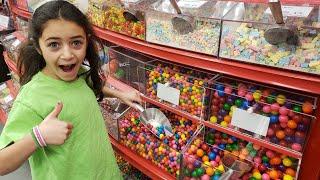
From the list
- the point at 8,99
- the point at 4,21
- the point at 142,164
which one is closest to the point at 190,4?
the point at 142,164

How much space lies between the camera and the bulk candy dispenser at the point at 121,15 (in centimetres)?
155

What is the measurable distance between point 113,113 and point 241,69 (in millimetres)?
1090

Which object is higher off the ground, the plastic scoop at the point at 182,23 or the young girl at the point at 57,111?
the plastic scoop at the point at 182,23

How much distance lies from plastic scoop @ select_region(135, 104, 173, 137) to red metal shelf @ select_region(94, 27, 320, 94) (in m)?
0.38

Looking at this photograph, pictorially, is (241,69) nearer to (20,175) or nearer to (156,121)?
(156,121)

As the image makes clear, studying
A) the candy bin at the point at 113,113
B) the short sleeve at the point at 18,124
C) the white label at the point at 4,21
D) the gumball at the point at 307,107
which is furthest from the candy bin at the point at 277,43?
the white label at the point at 4,21

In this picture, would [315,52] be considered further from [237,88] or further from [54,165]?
[54,165]

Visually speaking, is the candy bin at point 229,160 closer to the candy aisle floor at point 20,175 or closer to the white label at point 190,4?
the white label at point 190,4

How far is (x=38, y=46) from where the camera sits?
121 centimetres

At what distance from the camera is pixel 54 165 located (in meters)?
1.24

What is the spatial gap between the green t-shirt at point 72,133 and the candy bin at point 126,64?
472mm

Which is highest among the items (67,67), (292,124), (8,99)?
(67,67)

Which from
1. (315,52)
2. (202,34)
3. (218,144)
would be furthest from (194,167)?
(315,52)

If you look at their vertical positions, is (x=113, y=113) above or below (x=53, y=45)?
below
